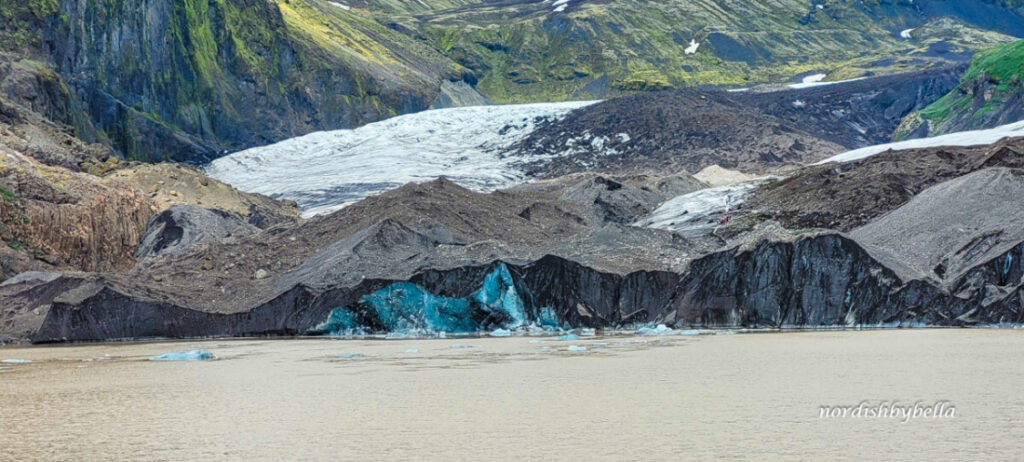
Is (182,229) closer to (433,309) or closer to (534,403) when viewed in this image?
(433,309)

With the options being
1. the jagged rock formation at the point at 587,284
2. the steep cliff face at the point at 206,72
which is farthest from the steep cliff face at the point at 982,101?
the steep cliff face at the point at 206,72

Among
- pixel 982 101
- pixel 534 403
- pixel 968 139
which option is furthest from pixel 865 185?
pixel 982 101

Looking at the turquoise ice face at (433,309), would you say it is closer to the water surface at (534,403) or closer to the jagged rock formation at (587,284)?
the jagged rock formation at (587,284)

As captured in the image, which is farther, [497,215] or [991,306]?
[497,215]

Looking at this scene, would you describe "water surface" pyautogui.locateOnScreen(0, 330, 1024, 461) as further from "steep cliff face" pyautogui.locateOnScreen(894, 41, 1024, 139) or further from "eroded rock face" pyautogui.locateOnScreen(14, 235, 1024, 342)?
"steep cliff face" pyautogui.locateOnScreen(894, 41, 1024, 139)

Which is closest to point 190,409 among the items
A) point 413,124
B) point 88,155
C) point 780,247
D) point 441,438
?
point 441,438

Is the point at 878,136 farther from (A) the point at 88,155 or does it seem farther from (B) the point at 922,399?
(B) the point at 922,399
